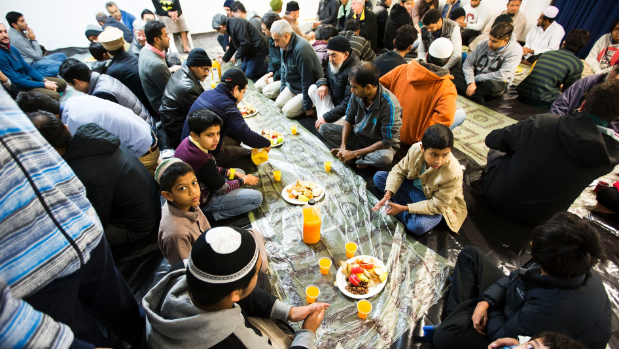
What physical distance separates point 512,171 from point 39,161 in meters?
2.92

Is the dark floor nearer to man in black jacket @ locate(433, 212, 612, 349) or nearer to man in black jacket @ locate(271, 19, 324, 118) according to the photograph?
man in black jacket @ locate(433, 212, 612, 349)

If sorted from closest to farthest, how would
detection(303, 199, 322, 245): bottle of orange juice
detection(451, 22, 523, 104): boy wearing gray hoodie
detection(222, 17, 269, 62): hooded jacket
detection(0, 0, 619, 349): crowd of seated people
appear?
1. detection(0, 0, 619, 349): crowd of seated people
2. detection(303, 199, 322, 245): bottle of orange juice
3. detection(451, 22, 523, 104): boy wearing gray hoodie
4. detection(222, 17, 269, 62): hooded jacket

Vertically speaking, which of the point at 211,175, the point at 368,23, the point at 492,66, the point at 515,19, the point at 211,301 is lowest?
the point at 211,175

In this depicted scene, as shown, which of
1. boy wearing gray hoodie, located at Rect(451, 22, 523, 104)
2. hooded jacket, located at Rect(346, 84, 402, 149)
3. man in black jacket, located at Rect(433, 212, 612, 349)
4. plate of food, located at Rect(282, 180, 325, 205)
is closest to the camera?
man in black jacket, located at Rect(433, 212, 612, 349)

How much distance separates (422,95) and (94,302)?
321cm

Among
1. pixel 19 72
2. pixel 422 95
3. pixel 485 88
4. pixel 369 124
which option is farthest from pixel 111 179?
pixel 485 88

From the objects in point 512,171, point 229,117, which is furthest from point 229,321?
point 512,171

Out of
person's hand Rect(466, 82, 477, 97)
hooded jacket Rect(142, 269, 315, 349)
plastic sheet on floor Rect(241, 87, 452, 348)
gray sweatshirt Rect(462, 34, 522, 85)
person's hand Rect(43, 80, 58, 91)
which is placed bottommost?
plastic sheet on floor Rect(241, 87, 452, 348)

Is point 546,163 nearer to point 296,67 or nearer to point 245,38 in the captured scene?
point 296,67

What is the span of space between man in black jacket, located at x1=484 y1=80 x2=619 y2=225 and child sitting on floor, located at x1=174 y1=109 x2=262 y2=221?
219 centimetres

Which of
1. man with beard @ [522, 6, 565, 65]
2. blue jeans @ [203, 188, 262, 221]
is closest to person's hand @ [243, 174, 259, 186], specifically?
blue jeans @ [203, 188, 262, 221]

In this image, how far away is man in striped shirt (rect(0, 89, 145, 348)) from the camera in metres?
0.68

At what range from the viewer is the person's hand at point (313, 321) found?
4.76 feet

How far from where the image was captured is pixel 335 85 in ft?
12.1
